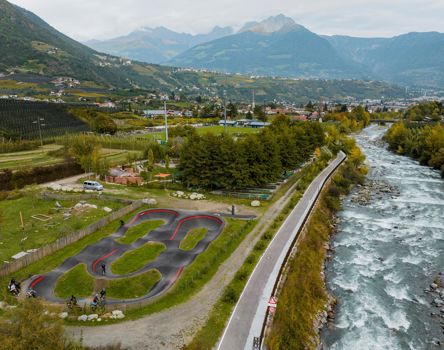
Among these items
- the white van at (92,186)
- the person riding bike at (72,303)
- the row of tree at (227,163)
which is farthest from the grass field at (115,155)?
the person riding bike at (72,303)

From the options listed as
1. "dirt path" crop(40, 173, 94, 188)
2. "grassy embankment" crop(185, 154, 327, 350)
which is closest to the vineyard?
"dirt path" crop(40, 173, 94, 188)

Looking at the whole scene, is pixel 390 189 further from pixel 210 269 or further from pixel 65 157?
pixel 65 157

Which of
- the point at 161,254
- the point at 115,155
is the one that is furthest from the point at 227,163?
the point at 115,155

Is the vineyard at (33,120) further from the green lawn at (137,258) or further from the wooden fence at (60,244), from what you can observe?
the green lawn at (137,258)

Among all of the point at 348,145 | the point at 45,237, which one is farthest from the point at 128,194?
the point at 348,145

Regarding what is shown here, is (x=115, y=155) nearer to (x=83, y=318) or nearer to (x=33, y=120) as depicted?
(x=33, y=120)

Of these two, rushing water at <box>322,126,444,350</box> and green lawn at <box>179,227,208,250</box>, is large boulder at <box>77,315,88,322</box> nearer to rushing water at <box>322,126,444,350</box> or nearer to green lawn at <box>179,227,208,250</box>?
green lawn at <box>179,227,208,250</box>
